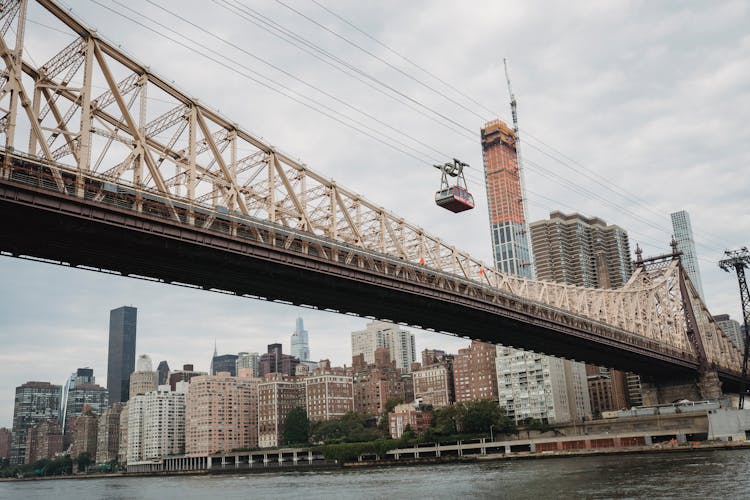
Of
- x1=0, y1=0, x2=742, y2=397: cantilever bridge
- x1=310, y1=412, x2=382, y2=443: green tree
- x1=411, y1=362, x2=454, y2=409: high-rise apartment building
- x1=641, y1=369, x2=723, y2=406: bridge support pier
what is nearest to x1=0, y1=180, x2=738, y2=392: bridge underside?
x1=0, y1=0, x2=742, y2=397: cantilever bridge

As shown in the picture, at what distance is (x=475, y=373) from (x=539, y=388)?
24356 millimetres

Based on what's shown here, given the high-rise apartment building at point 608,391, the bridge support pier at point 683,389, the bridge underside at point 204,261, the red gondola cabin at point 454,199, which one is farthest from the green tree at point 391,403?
the red gondola cabin at point 454,199

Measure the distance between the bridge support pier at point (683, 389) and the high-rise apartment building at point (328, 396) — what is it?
9318 centimetres

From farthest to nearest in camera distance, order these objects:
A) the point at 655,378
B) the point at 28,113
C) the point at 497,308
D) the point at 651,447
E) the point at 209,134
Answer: the point at 655,378 < the point at 651,447 < the point at 497,308 < the point at 209,134 < the point at 28,113

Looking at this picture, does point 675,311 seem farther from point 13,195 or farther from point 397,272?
point 13,195

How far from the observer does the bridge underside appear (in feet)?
108

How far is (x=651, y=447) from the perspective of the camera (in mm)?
82000

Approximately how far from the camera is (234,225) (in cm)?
4012

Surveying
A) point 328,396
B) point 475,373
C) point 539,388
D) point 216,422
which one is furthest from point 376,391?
point 539,388

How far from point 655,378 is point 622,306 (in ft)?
51.5

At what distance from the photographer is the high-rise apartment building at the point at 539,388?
139625mm

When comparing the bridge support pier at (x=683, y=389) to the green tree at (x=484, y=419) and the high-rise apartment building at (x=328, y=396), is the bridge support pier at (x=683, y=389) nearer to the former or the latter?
the green tree at (x=484, y=419)

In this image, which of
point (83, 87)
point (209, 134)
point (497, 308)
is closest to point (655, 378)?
point (497, 308)

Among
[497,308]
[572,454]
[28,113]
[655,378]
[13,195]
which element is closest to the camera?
[13,195]
